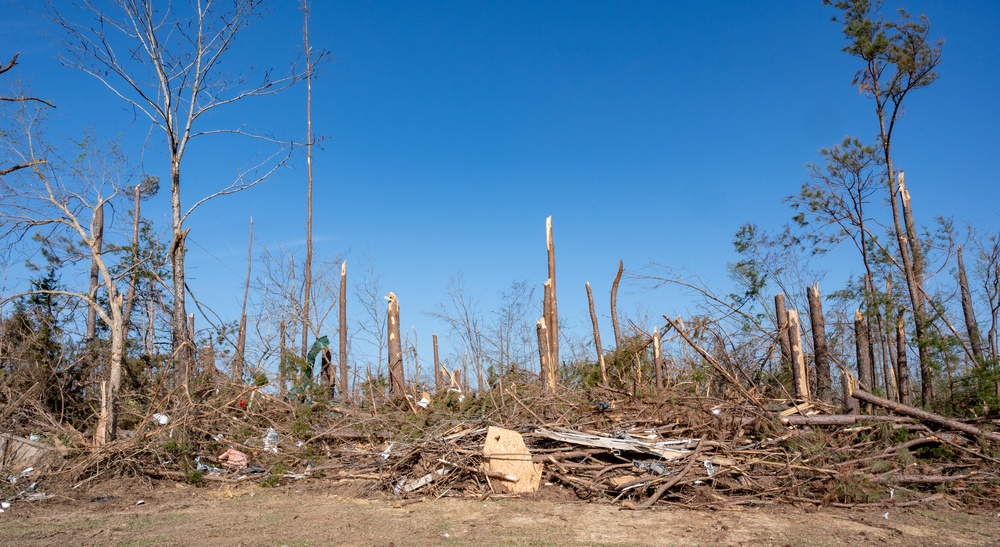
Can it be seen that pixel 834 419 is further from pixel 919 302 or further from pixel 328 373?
pixel 328 373

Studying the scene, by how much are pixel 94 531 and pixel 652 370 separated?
331 inches

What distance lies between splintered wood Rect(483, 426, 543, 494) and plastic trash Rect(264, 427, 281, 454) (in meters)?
3.72

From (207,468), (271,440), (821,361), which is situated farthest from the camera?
(821,361)

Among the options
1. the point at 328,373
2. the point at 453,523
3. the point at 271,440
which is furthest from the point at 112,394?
the point at 453,523

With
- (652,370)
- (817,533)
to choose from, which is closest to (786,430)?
(817,533)

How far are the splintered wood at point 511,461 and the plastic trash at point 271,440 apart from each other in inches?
146

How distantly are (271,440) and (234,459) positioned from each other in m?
0.58

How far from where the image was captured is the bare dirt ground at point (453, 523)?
636 cm

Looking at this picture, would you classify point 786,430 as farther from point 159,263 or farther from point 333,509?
point 159,263

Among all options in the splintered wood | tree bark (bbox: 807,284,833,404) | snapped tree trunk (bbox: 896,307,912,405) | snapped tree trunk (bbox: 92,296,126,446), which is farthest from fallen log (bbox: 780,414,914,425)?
snapped tree trunk (bbox: 92,296,126,446)

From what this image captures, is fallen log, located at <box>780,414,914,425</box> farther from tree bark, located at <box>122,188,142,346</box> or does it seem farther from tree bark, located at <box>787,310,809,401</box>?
tree bark, located at <box>122,188,142,346</box>

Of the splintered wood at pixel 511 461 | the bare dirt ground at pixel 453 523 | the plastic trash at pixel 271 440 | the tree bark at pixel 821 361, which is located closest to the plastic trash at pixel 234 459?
the plastic trash at pixel 271 440

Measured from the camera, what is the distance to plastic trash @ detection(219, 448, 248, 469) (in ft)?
34.1

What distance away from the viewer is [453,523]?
23.5 ft
